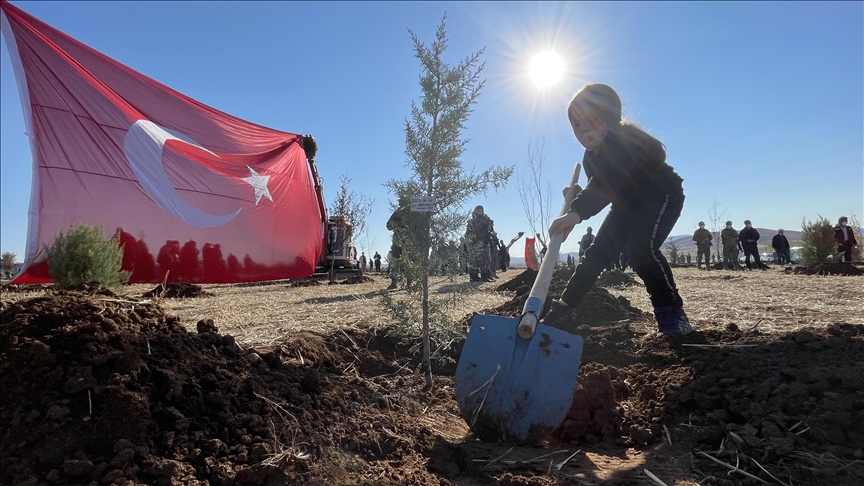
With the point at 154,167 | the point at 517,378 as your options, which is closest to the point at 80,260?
the point at 154,167

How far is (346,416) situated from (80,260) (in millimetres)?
3374

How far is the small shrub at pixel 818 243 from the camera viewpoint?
14.4m

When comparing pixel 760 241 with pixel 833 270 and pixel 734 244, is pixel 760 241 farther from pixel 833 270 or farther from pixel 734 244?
pixel 833 270

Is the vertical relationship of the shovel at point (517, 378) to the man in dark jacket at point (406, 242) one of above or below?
below

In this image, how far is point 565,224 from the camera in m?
2.77

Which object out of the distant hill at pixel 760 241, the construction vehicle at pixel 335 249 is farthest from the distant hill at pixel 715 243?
the construction vehicle at pixel 335 249

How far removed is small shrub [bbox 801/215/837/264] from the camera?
14.4 m

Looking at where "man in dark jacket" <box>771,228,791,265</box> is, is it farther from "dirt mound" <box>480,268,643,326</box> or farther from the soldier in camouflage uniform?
"dirt mound" <box>480,268,643,326</box>

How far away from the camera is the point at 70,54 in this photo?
18.6 ft

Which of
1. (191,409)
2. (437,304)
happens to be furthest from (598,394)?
(191,409)

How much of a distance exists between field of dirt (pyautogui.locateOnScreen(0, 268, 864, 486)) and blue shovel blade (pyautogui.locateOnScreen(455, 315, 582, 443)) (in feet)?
0.32

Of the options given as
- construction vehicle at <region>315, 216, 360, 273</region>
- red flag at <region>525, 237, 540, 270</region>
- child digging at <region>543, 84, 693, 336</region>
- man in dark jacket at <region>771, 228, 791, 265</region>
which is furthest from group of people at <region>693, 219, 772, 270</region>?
child digging at <region>543, 84, 693, 336</region>

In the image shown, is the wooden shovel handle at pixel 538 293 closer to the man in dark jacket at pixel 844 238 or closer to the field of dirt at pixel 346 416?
the field of dirt at pixel 346 416

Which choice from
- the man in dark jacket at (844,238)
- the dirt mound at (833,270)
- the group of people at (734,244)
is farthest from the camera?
the group of people at (734,244)
